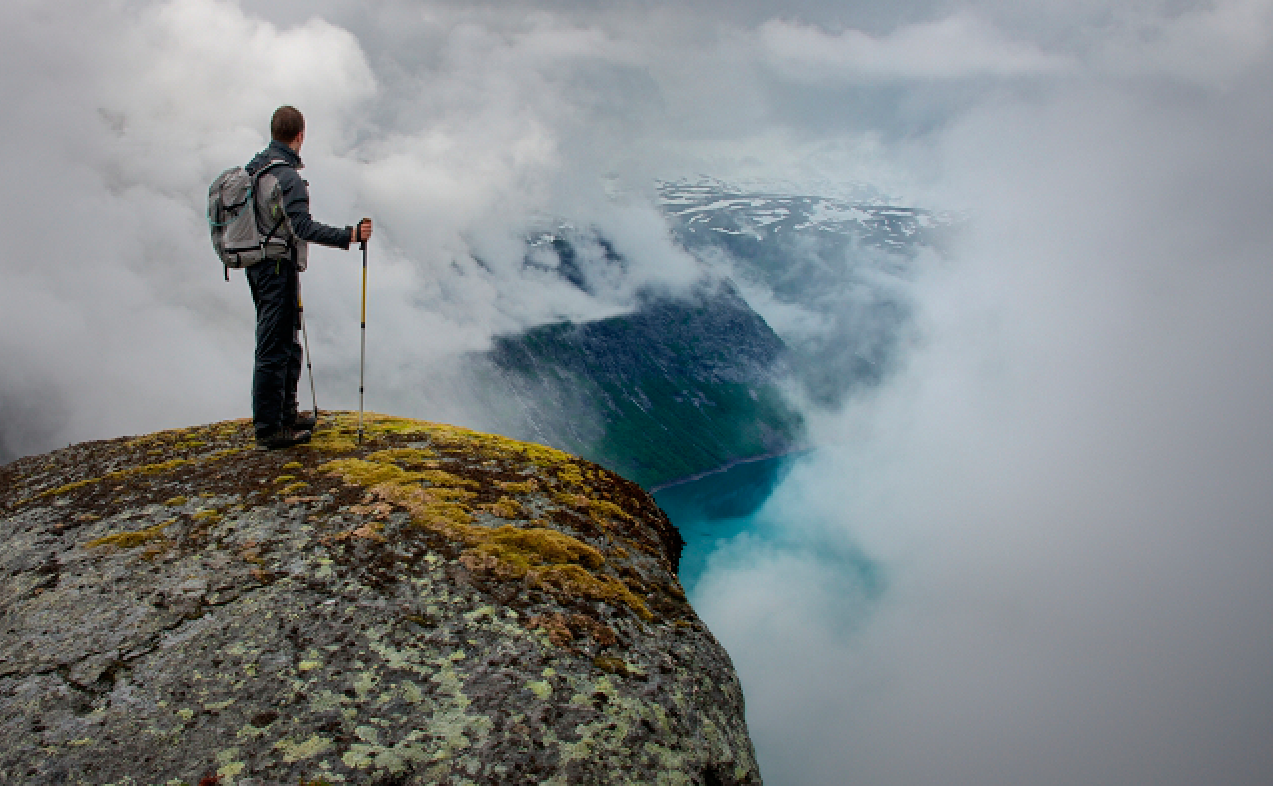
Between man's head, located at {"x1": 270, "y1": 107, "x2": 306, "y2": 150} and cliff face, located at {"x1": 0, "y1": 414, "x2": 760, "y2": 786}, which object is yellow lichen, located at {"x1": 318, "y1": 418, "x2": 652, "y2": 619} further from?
man's head, located at {"x1": 270, "y1": 107, "x2": 306, "y2": 150}

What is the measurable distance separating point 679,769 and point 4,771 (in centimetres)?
430

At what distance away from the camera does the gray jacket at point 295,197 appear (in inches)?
395

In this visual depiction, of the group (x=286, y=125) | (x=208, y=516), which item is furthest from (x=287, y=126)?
(x=208, y=516)

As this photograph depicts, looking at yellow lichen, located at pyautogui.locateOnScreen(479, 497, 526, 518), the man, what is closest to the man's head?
the man

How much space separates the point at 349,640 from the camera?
214 inches

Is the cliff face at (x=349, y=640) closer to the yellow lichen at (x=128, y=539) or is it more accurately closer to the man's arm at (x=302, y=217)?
the yellow lichen at (x=128, y=539)

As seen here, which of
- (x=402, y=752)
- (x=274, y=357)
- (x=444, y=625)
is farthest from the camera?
(x=274, y=357)

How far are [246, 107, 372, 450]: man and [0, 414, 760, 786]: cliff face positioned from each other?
5.91ft

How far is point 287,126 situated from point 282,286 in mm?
2545

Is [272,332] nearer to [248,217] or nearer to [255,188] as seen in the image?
[248,217]

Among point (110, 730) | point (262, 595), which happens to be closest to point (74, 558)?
point (262, 595)

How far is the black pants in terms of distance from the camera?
1068cm

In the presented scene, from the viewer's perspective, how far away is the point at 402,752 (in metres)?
4.33

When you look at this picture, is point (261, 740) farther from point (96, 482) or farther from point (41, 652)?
point (96, 482)
